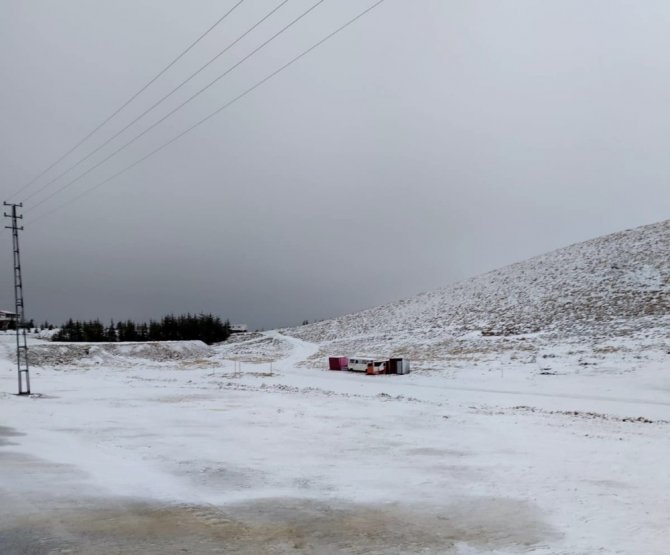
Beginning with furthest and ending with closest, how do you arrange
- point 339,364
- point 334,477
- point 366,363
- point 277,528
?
point 339,364 → point 366,363 → point 334,477 → point 277,528

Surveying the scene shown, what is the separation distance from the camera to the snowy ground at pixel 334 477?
6621 mm

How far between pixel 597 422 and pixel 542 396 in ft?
28.3

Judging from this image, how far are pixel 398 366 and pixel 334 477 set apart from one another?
2777 cm

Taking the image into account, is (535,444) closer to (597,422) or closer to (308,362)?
(597,422)

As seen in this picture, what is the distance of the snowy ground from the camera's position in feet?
21.7

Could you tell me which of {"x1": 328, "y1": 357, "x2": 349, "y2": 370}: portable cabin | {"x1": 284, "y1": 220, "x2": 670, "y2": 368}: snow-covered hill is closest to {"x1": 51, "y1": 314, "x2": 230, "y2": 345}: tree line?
{"x1": 284, "y1": 220, "x2": 670, "y2": 368}: snow-covered hill

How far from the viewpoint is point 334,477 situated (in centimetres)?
975

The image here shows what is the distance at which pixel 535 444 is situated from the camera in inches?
489

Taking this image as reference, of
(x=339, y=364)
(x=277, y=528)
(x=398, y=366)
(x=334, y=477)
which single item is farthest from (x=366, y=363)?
(x=277, y=528)

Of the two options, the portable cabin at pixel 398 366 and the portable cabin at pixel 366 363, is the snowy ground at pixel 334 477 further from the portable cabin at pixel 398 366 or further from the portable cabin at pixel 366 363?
the portable cabin at pixel 366 363

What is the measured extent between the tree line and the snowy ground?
68.4 metres

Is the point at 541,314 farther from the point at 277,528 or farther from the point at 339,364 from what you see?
the point at 277,528

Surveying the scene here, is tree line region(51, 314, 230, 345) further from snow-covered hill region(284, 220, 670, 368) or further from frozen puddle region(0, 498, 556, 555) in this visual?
frozen puddle region(0, 498, 556, 555)

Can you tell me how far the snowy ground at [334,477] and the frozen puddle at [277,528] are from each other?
3cm
